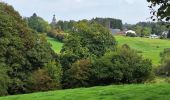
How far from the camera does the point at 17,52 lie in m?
63.1

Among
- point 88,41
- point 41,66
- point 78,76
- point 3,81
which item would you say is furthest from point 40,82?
point 88,41

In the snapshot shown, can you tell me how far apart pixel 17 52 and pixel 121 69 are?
14806 mm

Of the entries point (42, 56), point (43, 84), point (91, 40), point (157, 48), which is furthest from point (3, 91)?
point (157, 48)

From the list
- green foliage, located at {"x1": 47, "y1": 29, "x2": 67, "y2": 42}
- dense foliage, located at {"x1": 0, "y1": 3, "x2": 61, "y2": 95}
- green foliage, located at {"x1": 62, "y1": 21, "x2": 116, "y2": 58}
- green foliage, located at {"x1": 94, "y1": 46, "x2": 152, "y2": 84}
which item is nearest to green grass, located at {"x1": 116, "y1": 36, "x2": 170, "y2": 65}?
green foliage, located at {"x1": 47, "y1": 29, "x2": 67, "y2": 42}

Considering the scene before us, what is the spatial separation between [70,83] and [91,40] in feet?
58.4

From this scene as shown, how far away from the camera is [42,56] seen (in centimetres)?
6662

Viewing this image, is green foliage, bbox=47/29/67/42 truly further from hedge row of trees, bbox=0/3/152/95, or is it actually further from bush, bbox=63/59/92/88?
bush, bbox=63/59/92/88

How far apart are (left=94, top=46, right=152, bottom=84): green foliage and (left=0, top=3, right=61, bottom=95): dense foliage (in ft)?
26.2

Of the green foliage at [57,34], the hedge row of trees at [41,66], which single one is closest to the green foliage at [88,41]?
the hedge row of trees at [41,66]

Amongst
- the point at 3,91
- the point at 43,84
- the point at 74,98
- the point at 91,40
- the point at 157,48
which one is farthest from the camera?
the point at 157,48

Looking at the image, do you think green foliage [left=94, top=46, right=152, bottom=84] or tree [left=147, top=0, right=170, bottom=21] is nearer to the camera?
tree [left=147, top=0, right=170, bottom=21]

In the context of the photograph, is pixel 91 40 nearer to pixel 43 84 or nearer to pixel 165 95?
pixel 43 84

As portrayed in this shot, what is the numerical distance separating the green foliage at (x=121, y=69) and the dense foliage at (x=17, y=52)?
8.00 meters

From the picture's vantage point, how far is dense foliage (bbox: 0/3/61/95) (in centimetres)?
6100
